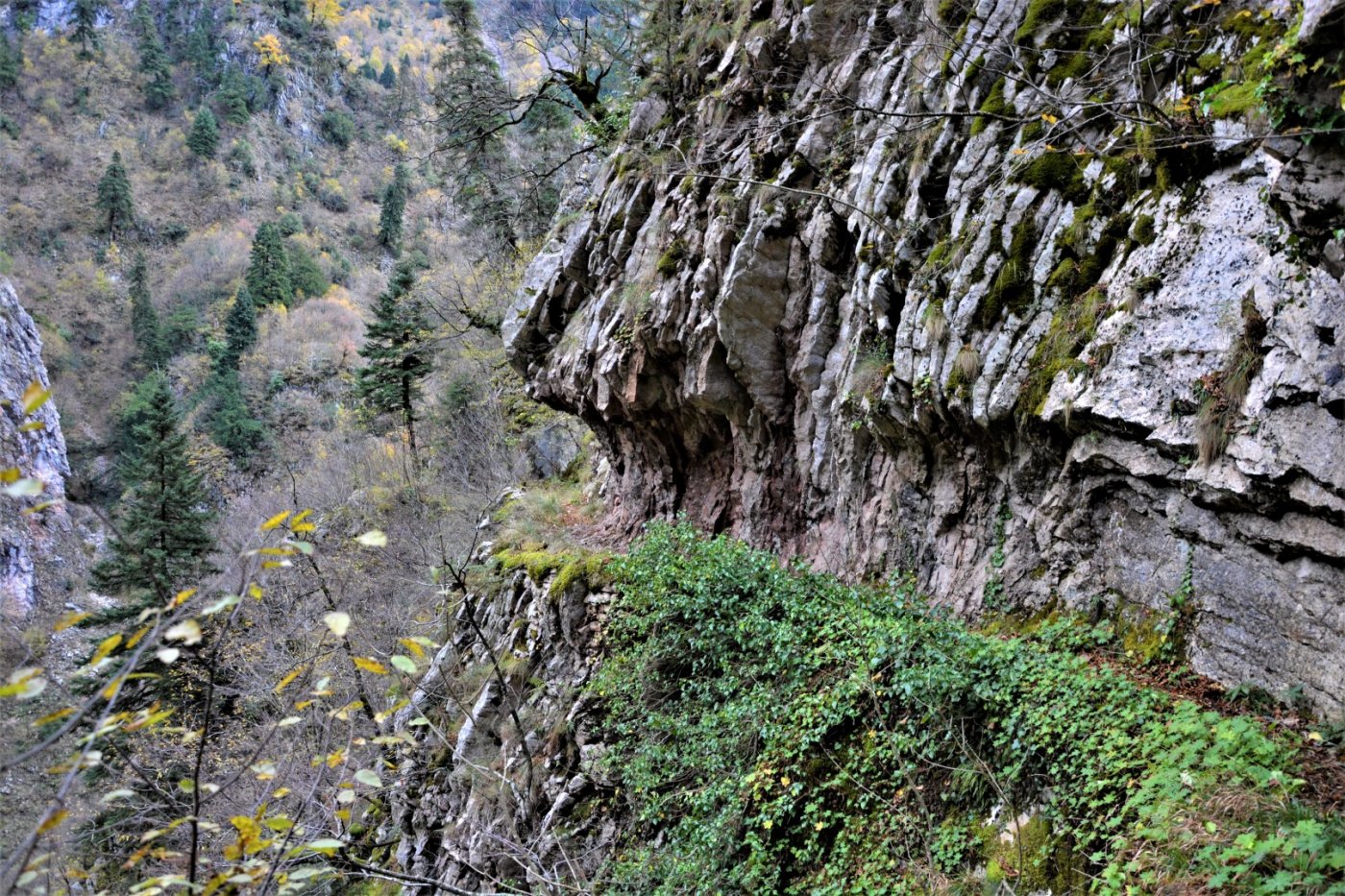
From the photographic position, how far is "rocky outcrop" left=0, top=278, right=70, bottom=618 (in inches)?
1399

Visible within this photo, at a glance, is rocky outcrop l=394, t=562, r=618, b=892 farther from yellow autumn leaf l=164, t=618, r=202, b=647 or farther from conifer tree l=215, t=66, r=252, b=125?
conifer tree l=215, t=66, r=252, b=125

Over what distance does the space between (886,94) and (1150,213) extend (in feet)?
11.7

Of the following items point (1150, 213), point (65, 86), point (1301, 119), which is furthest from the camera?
point (65, 86)

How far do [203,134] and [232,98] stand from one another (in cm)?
638

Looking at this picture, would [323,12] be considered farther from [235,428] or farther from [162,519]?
[162,519]

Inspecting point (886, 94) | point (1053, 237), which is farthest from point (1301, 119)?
point (886, 94)

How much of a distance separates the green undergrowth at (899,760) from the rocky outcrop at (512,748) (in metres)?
0.52

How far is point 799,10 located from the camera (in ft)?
29.6

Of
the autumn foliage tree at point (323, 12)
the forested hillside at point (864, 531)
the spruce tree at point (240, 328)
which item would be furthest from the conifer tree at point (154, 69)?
the forested hillside at point (864, 531)

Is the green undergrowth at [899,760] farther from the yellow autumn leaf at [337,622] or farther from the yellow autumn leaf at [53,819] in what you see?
the yellow autumn leaf at [53,819]

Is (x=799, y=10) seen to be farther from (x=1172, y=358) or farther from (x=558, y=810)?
(x=558, y=810)

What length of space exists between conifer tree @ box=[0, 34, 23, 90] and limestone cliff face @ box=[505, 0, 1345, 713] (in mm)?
83290

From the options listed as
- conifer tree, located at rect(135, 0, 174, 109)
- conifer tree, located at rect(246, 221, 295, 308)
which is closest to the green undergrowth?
conifer tree, located at rect(246, 221, 295, 308)

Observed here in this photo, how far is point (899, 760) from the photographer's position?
5.00 m
